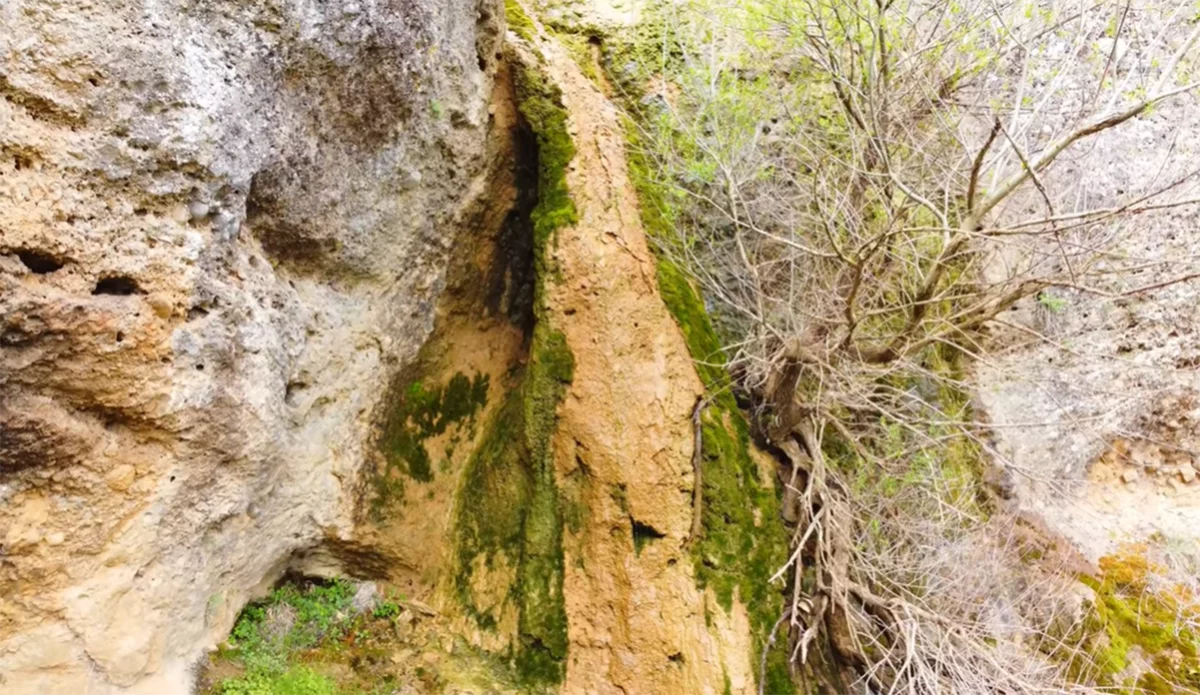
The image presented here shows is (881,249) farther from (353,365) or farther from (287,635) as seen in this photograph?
(287,635)

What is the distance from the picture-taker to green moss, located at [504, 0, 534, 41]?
471cm

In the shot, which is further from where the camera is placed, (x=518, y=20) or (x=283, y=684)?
(x=518, y=20)

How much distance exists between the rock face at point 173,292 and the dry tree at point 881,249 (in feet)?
6.59

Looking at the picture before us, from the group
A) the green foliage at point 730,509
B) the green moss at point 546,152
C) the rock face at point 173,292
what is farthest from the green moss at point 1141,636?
the rock face at point 173,292

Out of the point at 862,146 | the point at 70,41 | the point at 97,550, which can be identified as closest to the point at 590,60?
the point at 862,146

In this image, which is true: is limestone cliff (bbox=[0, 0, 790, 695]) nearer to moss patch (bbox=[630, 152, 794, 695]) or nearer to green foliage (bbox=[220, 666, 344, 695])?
moss patch (bbox=[630, 152, 794, 695])

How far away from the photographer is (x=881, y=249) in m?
3.74

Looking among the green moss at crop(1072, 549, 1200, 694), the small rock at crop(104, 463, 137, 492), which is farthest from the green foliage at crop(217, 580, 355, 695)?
the green moss at crop(1072, 549, 1200, 694)

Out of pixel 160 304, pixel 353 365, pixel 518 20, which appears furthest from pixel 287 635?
pixel 518 20

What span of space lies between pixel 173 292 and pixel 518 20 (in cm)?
310

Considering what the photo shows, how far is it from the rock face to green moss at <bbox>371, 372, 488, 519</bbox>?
1.50 feet

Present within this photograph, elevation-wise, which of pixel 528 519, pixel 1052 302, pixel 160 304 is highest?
pixel 1052 302

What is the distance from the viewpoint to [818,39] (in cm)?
380

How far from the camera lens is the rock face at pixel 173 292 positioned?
255 cm
